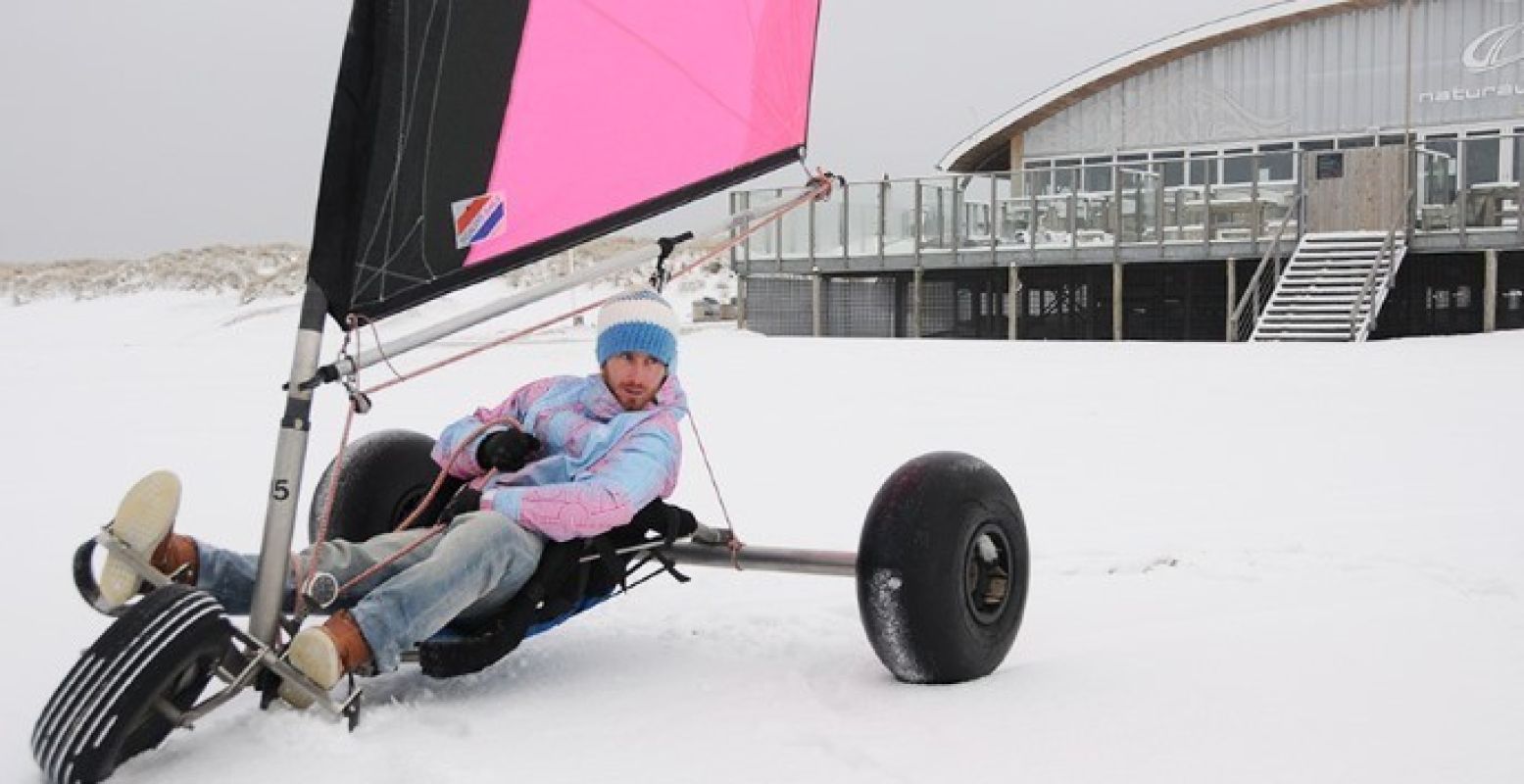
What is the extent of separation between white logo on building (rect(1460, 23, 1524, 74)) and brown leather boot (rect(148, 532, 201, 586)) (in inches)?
920

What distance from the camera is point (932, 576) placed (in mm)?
2994

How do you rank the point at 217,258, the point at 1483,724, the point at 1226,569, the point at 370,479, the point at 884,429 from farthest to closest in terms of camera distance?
the point at 217,258 → the point at 884,429 → the point at 1226,569 → the point at 370,479 → the point at 1483,724

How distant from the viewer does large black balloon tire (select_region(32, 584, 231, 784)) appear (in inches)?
90.8

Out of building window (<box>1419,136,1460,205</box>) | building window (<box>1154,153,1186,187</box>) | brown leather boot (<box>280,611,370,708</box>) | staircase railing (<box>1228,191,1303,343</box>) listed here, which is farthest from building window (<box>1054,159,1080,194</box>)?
brown leather boot (<box>280,611,370,708</box>)

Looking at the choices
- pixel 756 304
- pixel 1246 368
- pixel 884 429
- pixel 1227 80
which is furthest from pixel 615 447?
pixel 1227 80

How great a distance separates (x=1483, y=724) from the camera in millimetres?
2623

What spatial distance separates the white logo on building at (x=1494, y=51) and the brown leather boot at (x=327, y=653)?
23.3 meters

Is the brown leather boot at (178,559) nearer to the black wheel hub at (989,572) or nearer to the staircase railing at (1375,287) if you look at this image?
the black wheel hub at (989,572)

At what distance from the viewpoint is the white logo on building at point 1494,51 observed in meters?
21.8

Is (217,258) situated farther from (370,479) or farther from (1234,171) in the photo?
(370,479)

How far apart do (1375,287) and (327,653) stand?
16460 millimetres

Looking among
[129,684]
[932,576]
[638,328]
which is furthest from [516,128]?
[129,684]

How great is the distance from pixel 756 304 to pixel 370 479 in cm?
1982

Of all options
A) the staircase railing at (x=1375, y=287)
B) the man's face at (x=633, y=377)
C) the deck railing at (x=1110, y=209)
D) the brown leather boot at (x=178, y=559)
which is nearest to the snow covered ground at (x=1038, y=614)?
the brown leather boot at (x=178, y=559)
